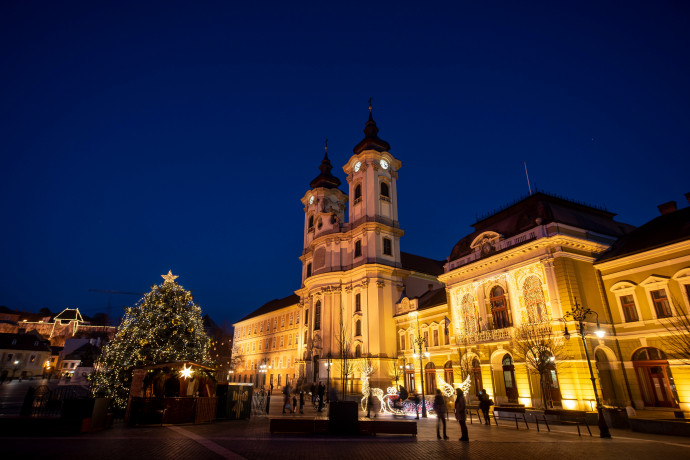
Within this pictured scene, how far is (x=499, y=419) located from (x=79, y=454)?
1955 cm

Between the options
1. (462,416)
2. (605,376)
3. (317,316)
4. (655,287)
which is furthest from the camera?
(317,316)

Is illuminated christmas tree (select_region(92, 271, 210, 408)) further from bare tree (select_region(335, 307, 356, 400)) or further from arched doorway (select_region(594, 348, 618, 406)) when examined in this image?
arched doorway (select_region(594, 348, 618, 406))

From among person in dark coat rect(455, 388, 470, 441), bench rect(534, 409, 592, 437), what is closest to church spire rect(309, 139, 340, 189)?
bench rect(534, 409, 592, 437)

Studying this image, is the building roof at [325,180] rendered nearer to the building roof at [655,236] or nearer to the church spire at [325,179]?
the church spire at [325,179]

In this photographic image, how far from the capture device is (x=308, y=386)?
4484cm

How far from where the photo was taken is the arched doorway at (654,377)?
21141 millimetres

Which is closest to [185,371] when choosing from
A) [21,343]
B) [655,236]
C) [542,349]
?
[542,349]

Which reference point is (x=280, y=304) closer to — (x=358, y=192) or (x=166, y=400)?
(x=358, y=192)

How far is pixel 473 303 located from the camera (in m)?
30.6

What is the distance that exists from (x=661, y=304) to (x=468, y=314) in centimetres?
1243

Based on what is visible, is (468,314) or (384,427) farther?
(468,314)

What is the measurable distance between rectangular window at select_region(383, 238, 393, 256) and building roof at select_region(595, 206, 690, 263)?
24749mm

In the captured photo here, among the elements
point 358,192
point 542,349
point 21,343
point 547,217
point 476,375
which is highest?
point 358,192

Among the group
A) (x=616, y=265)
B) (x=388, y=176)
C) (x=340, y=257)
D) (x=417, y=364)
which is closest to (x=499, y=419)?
(x=616, y=265)
